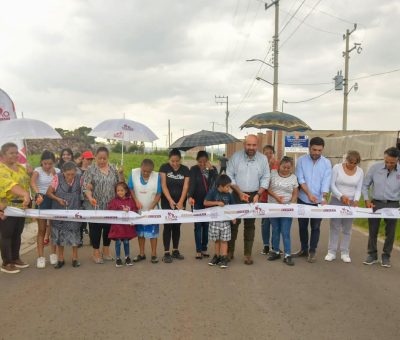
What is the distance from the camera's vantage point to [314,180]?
6641 mm

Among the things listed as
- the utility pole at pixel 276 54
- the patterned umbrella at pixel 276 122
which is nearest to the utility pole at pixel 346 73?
the utility pole at pixel 276 54

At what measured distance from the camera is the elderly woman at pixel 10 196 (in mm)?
5840

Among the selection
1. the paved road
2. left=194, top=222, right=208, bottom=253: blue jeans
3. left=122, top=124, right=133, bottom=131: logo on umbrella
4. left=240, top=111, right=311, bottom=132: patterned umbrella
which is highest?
left=240, top=111, right=311, bottom=132: patterned umbrella

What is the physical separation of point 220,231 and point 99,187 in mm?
2017

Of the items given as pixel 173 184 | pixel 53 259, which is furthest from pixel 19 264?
pixel 173 184

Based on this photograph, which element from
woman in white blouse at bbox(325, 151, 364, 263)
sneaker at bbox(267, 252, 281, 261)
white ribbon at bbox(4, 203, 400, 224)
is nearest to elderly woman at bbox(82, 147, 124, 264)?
white ribbon at bbox(4, 203, 400, 224)

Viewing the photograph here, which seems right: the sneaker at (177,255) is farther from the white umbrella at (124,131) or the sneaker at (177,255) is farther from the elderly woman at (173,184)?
the white umbrella at (124,131)

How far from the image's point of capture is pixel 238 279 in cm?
560

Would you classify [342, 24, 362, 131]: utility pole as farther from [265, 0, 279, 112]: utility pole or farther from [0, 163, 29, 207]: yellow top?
[0, 163, 29, 207]: yellow top

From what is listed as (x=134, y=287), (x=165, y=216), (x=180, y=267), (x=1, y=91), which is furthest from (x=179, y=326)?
(x=1, y=91)

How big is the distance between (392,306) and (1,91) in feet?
25.6

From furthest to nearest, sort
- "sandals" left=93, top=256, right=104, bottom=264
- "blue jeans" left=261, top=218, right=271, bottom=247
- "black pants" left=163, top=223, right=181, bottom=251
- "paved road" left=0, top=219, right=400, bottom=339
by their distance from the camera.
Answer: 1. "blue jeans" left=261, top=218, right=271, bottom=247
2. "black pants" left=163, top=223, right=181, bottom=251
3. "sandals" left=93, top=256, right=104, bottom=264
4. "paved road" left=0, top=219, right=400, bottom=339

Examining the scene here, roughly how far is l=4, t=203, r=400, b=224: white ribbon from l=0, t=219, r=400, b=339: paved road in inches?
28.2

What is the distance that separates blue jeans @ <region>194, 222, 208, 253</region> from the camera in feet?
22.1
